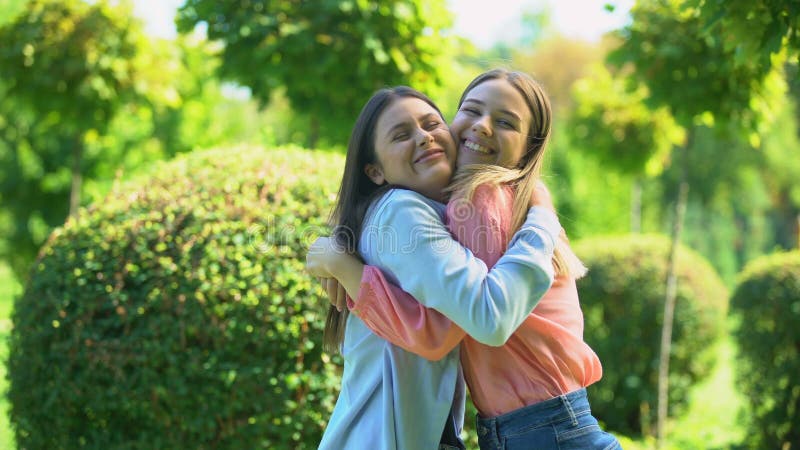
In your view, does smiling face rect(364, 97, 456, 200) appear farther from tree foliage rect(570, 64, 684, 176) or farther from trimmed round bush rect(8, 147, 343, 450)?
tree foliage rect(570, 64, 684, 176)

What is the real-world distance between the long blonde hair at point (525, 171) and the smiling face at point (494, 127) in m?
0.03

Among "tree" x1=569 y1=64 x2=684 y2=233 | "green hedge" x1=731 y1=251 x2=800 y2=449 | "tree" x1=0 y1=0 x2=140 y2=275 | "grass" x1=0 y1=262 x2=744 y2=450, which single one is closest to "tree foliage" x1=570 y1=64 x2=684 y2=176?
"tree" x1=569 y1=64 x2=684 y2=233

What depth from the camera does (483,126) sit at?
7.26ft

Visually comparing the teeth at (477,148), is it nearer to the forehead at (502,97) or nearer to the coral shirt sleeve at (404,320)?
the forehead at (502,97)

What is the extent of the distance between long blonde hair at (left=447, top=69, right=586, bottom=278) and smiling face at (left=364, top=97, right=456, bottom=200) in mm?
59

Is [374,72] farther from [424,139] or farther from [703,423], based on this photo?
[703,423]

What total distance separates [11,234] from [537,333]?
13809 mm

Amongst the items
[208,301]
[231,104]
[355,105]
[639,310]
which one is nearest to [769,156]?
[231,104]

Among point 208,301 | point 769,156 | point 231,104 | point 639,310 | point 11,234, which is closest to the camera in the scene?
point 208,301

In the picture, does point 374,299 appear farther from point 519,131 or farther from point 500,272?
point 519,131

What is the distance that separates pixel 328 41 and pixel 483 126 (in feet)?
13.6

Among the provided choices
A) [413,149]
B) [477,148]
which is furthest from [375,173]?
[477,148]

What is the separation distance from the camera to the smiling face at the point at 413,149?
217 centimetres

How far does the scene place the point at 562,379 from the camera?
6.70 ft
